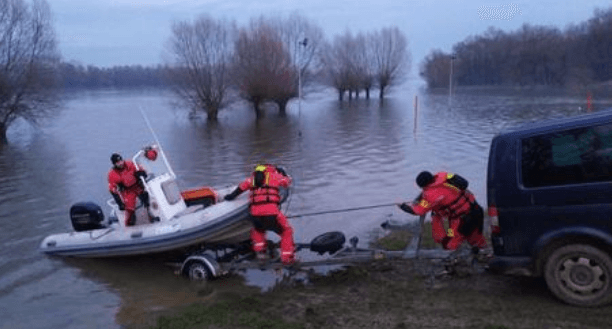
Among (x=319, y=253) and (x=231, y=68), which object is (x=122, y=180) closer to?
(x=319, y=253)

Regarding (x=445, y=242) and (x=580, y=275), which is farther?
(x=445, y=242)

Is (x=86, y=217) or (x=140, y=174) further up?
(x=140, y=174)

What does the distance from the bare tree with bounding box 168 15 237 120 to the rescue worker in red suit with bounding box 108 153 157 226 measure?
127ft

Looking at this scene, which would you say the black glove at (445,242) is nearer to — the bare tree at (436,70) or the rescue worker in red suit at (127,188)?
the rescue worker in red suit at (127,188)

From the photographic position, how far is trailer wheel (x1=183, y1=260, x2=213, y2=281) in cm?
856

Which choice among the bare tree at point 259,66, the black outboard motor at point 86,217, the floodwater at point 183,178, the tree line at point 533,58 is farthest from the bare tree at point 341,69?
the black outboard motor at point 86,217

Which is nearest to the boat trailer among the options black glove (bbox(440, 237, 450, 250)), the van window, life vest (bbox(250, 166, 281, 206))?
black glove (bbox(440, 237, 450, 250))

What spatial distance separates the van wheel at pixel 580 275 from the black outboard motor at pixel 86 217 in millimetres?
7293

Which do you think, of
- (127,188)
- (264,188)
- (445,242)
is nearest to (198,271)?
(264,188)

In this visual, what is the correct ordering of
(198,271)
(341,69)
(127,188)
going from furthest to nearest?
(341,69)
(127,188)
(198,271)

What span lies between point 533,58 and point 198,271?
114m

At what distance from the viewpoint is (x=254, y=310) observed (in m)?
6.98

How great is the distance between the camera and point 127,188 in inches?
395

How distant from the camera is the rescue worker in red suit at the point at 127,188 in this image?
32.9ft
